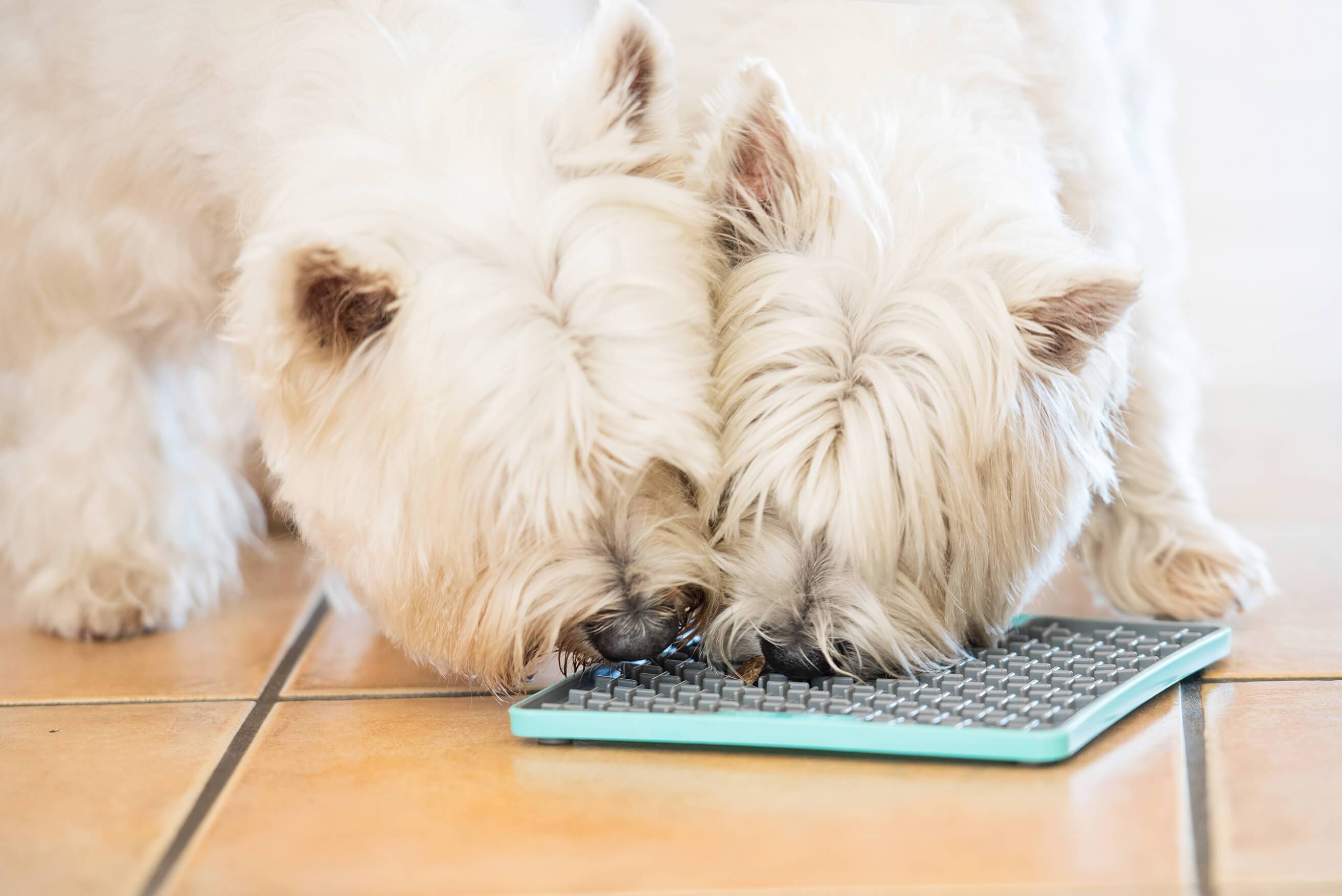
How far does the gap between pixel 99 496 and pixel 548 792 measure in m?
1.10

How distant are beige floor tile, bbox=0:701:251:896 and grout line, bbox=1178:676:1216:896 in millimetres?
→ 928

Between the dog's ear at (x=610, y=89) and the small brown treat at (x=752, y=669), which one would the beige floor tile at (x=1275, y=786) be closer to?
the small brown treat at (x=752, y=669)

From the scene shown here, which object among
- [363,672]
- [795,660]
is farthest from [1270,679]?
[363,672]

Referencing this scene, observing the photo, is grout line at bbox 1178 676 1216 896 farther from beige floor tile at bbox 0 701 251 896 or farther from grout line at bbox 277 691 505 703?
beige floor tile at bbox 0 701 251 896

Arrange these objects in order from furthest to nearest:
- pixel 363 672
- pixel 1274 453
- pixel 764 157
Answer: pixel 1274 453
pixel 363 672
pixel 764 157

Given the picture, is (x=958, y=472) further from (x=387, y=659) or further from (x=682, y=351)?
(x=387, y=659)

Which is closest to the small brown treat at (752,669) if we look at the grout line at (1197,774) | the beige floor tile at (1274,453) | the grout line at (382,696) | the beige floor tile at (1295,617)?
the grout line at (382,696)

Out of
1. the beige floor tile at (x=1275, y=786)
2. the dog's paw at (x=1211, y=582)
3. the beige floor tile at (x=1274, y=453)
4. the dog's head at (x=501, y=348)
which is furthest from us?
the beige floor tile at (x=1274, y=453)

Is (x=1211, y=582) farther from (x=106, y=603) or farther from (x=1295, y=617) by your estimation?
(x=106, y=603)

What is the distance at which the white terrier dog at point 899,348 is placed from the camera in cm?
153

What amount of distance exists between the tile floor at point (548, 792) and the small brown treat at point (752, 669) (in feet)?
0.45

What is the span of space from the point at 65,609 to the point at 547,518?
101 cm

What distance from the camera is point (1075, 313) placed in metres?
1.52

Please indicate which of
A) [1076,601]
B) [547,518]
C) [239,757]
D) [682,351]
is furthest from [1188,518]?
[239,757]
